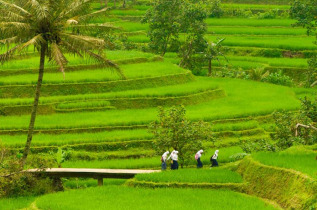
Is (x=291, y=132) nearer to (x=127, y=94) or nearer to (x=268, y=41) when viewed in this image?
(x=127, y=94)

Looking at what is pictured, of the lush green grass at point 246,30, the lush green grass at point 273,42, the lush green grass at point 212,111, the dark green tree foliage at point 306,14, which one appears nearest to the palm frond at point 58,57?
the lush green grass at point 212,111

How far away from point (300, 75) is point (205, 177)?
27.3 meters

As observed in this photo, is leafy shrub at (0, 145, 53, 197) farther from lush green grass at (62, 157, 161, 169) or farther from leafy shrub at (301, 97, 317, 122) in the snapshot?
leafy shrub at (301, 97, 317, 122)

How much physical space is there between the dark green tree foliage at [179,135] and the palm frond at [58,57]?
4246mm

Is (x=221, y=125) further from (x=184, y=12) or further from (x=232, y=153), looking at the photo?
(x=184, y=12)

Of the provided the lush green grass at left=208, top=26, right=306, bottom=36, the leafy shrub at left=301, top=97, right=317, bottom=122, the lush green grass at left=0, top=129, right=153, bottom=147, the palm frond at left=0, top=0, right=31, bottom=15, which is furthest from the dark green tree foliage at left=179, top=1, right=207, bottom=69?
the palm frond at left=0, top=0, right=31, bottom=15

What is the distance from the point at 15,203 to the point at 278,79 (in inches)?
1043

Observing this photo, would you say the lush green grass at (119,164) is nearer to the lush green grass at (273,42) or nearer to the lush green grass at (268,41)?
the lush green grass at (268,41)

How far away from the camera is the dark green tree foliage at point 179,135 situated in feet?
78.9

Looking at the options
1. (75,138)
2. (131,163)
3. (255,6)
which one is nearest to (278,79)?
(75,138)

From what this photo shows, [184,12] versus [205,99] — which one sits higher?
[184,12]

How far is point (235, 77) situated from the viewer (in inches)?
1763

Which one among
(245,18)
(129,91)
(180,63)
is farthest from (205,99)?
(245,18)

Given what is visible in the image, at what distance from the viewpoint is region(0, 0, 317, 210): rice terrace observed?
18.9 m
